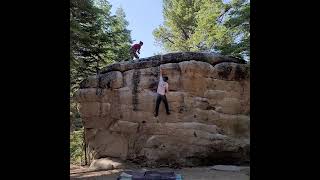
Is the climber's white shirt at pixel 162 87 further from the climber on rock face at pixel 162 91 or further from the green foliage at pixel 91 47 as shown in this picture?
the green foliage at pixel 91 47

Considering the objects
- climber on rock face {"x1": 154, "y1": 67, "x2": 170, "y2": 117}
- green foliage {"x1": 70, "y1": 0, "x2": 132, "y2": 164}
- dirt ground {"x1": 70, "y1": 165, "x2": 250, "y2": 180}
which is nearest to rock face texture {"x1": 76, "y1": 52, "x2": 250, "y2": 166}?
climber on rock face {"x1": 154, "y1": 67, "x2": 170, "y2": 117}

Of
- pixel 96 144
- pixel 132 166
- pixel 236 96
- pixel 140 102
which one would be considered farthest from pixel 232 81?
pixel 96 144

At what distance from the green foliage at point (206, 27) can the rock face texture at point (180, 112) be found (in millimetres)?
5438

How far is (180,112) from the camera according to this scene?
13.6 metres

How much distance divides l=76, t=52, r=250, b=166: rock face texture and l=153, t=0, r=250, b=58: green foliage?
544 centimetres

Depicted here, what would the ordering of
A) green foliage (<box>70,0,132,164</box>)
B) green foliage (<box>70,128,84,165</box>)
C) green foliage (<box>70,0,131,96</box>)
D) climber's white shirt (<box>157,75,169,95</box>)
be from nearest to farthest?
climber's white shirt (<box>157,75,169,95</box>)
green foliage (<box>70,0,131,96</box>)
green foliage (<box>70,0,132,164</box>)
green foliage (<box>70,128,84,165</box>)

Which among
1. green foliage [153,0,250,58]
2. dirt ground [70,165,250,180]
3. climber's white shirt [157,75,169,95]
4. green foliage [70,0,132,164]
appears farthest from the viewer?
green foliage [153,0,250,58]

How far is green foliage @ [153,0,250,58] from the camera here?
65.0 feet

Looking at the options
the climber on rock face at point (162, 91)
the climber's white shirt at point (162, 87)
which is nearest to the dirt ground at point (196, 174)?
the climber on rock face at point (162, 91)

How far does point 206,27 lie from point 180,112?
40.3 ft

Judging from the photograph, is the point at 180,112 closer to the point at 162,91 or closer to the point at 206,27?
the point at 162,91

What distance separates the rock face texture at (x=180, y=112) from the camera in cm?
1318

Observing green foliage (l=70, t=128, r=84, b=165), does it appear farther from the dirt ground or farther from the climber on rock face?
the climber on rock face
